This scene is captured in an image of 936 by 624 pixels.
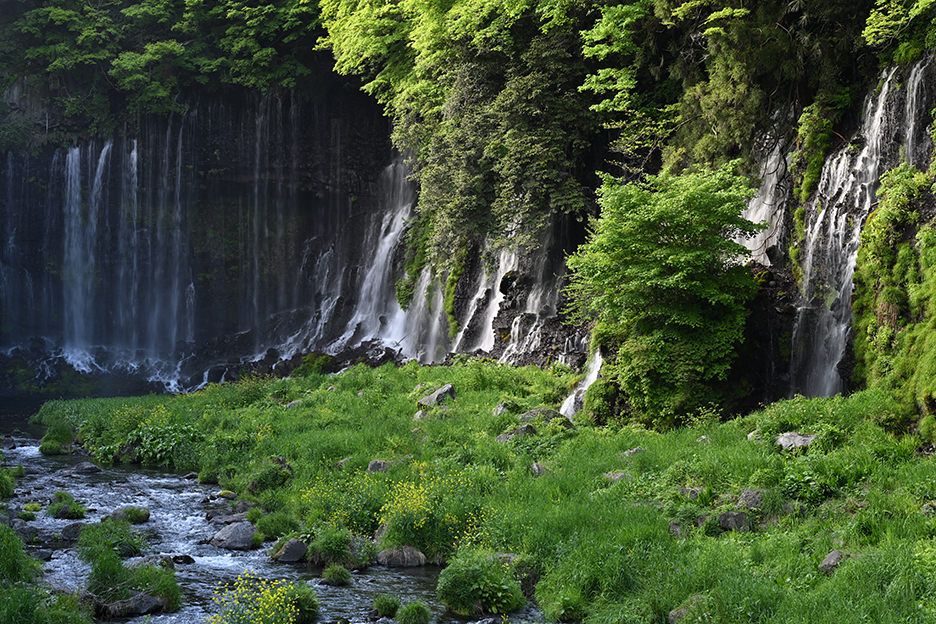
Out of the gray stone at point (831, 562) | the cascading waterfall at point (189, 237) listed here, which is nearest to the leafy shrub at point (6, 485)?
the gray stone at point (831, 562)

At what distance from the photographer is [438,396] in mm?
15977

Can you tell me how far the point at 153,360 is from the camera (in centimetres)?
3419

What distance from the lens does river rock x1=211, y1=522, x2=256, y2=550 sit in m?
9.82

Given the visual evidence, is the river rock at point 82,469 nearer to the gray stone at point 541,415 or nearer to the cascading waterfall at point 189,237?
the gray stone at point 541,415

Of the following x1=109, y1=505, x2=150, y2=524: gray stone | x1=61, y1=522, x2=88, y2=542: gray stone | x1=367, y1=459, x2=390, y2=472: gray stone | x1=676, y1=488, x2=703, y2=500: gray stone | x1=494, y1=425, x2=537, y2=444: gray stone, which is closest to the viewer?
x1=676, y1=488, x2=703, y2=500: gray stone

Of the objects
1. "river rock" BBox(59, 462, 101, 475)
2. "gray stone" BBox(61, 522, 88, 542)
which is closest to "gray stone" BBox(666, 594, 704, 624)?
"gray stone" BBox(61, 522, 88, 542)

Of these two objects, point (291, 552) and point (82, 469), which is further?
point (82, 469)

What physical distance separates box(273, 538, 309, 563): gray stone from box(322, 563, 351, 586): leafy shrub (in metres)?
0.86

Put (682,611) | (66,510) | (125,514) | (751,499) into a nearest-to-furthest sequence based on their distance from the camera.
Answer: (682,611)
(751,499)
(125,514)
(66,510)

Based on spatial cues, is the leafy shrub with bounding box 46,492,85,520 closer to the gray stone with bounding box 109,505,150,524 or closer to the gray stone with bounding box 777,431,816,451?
the gray stone with bounding box 109,505,150,524

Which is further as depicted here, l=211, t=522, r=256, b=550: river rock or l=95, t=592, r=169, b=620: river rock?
l=211, t=522, r=256, b=550: river rock

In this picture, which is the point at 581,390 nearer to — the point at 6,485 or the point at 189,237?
the point at 6,485

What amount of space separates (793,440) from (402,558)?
16.6ft

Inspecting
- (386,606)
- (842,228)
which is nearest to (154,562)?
(386,606)
